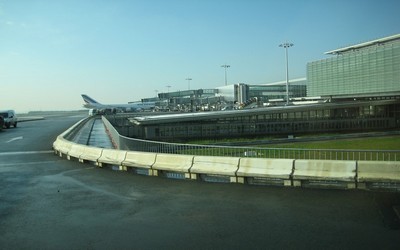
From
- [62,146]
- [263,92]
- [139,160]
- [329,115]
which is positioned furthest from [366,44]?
[139,160]

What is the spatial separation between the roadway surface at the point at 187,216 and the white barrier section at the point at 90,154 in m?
4.11

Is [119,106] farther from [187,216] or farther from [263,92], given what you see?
[187,216]

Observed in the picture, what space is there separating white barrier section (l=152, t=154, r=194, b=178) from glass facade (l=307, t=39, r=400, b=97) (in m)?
89.3

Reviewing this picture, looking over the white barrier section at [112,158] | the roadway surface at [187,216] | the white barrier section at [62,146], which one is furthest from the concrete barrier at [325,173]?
the white barrier section at [62,146]

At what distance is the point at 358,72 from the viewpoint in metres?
102

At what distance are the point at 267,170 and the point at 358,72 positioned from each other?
98.7m

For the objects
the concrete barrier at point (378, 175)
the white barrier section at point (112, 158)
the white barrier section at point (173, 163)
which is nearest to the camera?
the concrete barrier at point (378, 175)

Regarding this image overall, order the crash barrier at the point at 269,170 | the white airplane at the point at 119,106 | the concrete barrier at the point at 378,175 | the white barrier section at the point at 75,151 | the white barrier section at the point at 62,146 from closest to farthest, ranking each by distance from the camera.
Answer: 1. the concrete barrier at the point at 378,175
2. the crash barrier at the point at 269,170
3. the white barrier section at the point at 75,151
4. the white barrier section at the point at 62,146
5. the white airplane at the point at 119,106

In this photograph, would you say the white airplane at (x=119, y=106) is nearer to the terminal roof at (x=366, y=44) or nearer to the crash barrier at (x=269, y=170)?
the terminal roof at (x=366, y=44)

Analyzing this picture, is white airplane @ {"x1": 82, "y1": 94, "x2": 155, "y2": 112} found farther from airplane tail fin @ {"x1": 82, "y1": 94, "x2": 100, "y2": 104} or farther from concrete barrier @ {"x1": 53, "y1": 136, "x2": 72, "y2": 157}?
concrete barrier @ {"x1": 53, "y1": 136, "x2": 72, "y2": 157}

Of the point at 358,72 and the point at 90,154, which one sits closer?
the point at 90,154

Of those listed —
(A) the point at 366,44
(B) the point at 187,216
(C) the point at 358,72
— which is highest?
(A) the point at 366,44

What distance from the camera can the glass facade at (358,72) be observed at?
303 feet

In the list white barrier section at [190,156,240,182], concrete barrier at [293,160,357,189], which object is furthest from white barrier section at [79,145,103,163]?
concrete barrier at [293,160,357,189]
